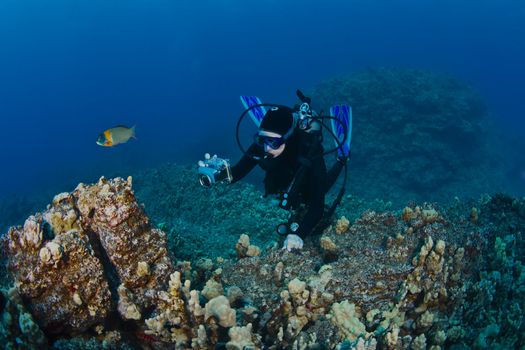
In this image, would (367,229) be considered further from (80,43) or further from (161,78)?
(80,43)

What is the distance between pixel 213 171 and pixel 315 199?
4.62ft

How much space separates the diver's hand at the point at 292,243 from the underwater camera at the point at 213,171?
1135 mm

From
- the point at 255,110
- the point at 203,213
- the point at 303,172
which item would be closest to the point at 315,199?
the point at 303,172

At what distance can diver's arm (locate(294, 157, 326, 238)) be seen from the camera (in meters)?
4.52

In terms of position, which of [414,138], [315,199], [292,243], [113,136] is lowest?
[292,243]

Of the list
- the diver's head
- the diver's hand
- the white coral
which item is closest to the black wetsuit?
the diver's hand

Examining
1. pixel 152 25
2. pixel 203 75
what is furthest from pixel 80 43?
pixel 203 75

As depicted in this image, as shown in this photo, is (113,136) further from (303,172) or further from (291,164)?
(303,172)

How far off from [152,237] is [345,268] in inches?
82.8

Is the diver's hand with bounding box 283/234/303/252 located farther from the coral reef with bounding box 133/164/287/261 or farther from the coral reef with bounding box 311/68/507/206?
the coral reef with bounding box 311/68/507/206

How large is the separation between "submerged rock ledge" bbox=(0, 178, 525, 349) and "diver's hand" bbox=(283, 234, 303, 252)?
0.09 m

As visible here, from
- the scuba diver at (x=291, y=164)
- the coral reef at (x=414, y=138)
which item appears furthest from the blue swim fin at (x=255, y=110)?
the coral reef at (x=414, y=138)

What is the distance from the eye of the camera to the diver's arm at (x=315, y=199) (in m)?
4.52

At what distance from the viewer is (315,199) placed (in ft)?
15.1
